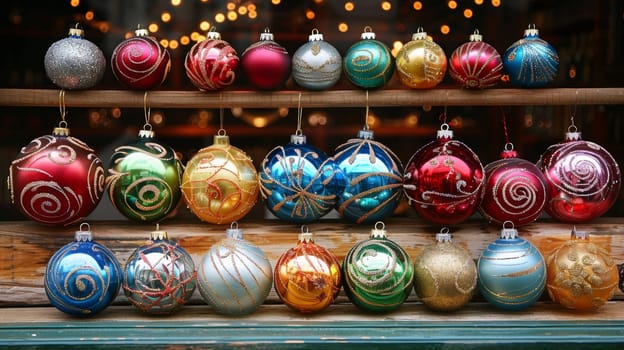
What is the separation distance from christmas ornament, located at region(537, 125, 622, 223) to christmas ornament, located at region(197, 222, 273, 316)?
106 cm

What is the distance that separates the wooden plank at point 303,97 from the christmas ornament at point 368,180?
20cm

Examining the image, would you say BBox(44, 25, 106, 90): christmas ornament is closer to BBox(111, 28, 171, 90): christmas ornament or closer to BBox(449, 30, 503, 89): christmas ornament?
BBox(111, 28, 171, 90): christmas ornament

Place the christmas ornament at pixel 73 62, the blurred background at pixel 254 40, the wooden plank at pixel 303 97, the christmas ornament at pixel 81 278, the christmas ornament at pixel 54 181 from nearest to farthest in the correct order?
the christmas ornament at pixel 81 278, the christmas ornament at pixel 54 181, the christmas ornament at pixel 73 62, the wooden plank at pixel 303 97, the blurred background at pixel 254 40

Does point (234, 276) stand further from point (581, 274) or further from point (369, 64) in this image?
point (581, 274)

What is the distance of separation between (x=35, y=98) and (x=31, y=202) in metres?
0.42

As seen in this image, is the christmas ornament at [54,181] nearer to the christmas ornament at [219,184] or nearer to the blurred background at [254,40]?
the christmas ornament at [219,184]

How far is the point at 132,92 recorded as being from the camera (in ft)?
8.24

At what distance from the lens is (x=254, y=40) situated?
427cm

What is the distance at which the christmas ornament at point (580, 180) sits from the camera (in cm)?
241

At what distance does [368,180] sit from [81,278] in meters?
0.97

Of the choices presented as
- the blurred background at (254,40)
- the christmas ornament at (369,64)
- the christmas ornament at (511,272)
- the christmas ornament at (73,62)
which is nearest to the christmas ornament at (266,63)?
the christmas ornament at (369,64)

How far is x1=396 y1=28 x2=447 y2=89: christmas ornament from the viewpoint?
2.41 metres

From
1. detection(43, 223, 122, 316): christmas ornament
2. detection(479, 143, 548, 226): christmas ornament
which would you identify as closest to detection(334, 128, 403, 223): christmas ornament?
detection(479, 143, 548, 226): christmas ornament

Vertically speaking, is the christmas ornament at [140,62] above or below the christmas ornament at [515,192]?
above
